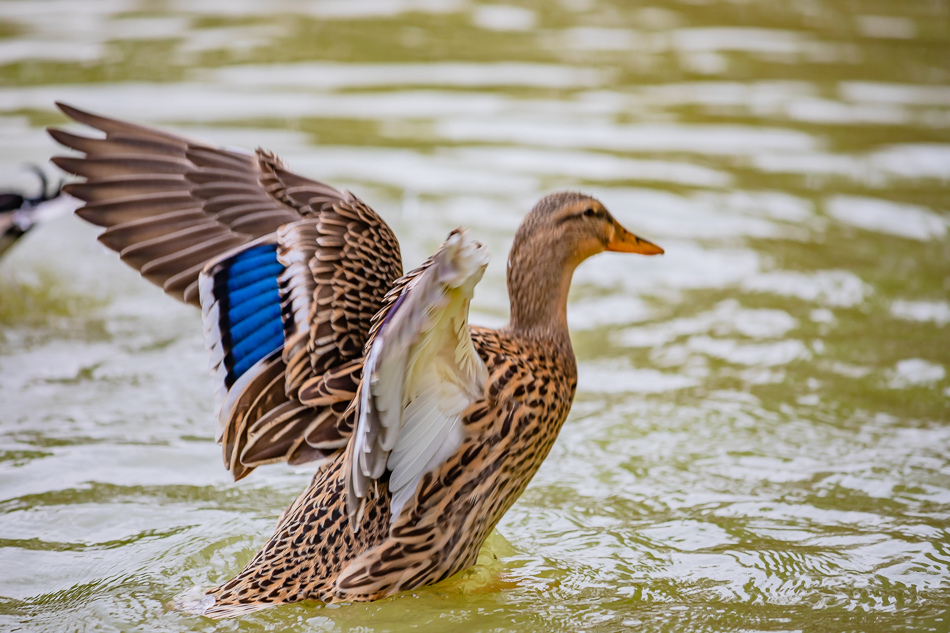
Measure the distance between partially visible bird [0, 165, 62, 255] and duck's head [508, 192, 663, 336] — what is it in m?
3.40

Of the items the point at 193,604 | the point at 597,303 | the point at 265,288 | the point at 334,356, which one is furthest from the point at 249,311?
the point at 597,303

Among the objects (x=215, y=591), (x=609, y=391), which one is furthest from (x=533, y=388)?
(x=609, y=391)

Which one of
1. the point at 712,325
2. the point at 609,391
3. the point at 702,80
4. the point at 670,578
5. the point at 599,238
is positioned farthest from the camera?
the point at 702,80

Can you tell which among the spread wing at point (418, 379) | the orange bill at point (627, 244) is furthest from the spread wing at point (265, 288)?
the orange bill at point (627, 244)

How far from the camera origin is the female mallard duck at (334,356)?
3.60 metres

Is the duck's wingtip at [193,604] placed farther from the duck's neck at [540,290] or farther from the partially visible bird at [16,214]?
the partially visible bird at [16,214]

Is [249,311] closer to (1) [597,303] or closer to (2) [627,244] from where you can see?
(2) [627,244]

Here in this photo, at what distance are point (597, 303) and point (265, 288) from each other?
3.38m

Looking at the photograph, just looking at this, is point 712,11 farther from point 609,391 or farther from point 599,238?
point 599,238

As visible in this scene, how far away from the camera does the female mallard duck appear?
3.60 metres

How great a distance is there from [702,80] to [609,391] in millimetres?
6404

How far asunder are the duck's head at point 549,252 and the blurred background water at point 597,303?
2.94 feet

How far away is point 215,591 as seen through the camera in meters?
3.69

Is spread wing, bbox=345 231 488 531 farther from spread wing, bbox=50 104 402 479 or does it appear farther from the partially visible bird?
the partially visible bird
